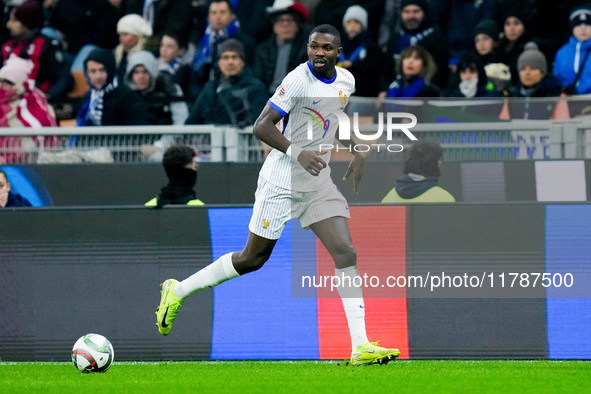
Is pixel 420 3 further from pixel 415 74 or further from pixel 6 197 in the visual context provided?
pixel 6 197

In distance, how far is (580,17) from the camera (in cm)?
1193

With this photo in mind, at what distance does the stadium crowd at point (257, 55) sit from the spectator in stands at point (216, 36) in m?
0.01

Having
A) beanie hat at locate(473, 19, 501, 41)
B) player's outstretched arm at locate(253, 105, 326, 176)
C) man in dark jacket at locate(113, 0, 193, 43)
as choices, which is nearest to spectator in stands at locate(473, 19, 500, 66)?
beanie hat at locate(473, 19, 501, 41)

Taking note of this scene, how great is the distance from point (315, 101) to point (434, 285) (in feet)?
6.08

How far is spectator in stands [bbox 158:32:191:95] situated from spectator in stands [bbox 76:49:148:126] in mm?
1086

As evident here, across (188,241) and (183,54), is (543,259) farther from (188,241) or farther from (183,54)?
(183,54)

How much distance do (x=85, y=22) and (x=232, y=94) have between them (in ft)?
13.2

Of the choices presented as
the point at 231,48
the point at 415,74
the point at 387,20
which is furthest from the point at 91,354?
the point at 387,20

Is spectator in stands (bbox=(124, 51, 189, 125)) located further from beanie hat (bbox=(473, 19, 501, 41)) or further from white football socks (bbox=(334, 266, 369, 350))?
white football socks (bbox=(334, 266, 369, 350))

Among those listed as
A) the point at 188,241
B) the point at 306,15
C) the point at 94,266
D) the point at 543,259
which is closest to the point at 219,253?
the point at 188,241

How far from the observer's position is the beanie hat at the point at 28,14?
14117 mm

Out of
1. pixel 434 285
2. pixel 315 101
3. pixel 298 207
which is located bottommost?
pixel 434 285

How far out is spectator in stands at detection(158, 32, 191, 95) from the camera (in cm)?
1306

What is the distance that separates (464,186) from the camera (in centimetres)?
1064
